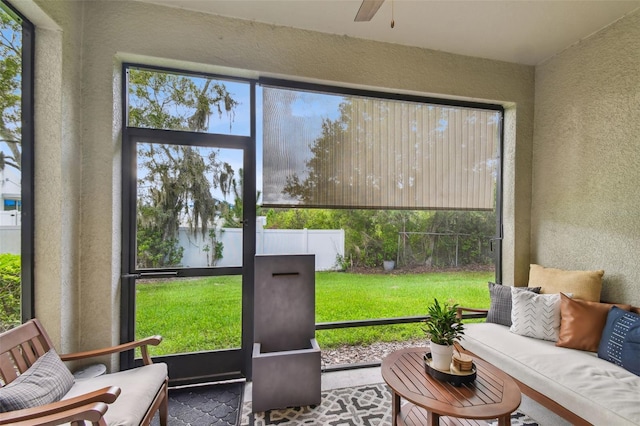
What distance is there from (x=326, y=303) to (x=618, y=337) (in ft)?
7.43

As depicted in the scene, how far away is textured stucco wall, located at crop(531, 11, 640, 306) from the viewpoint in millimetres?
2346

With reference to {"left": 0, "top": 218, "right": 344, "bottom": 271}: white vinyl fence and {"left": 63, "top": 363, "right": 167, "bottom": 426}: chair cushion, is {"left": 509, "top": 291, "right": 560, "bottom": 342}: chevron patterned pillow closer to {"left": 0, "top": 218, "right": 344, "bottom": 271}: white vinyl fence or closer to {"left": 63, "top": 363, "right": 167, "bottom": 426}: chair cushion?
{"left": 0, "top": 218, "right": 344, "bottom": 271}: white vinyl fence

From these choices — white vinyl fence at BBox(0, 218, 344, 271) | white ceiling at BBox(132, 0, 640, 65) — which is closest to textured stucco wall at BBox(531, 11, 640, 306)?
white ceiling at BBox(132, 0, 640, 65)

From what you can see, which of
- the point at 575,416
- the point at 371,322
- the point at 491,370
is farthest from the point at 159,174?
the point at 575,416

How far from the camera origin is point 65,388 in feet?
5.24

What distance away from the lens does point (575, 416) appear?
5.33ft

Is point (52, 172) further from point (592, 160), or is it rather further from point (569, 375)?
point (592, 160)

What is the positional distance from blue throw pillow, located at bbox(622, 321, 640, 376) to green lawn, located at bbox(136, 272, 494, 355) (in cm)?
138

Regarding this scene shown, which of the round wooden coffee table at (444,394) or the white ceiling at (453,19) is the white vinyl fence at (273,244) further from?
the white ceiling at (453,19)

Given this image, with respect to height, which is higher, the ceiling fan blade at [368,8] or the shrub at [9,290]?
the ceiling fan blade at [368,8]

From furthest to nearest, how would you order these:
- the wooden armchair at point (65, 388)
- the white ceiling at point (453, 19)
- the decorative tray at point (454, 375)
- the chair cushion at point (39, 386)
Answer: the white ceiling at point (453, 19) < the decorative tray at point (454, 375) < the chair cushion at point (39, 386) < the wooden armchair at point (65, 388)

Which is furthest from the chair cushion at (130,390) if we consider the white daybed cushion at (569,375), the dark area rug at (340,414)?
the white daybed cushion at (569,375)

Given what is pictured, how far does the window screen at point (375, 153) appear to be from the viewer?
2.67 m

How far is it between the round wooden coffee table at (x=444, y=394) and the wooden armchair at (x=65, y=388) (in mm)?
1408
